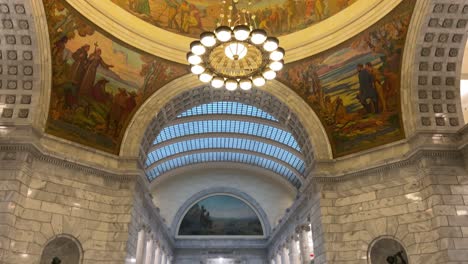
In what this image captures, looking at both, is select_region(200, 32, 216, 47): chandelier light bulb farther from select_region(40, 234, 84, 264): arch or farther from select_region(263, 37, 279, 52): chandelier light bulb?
select_region(40, 234, 84, 264): arch

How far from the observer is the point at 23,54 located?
11797 millimetres

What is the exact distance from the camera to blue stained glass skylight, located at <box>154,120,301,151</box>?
73.5 ft

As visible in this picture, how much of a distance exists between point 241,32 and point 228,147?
18228 millimetres

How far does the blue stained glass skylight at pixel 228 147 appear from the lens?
79.3ft

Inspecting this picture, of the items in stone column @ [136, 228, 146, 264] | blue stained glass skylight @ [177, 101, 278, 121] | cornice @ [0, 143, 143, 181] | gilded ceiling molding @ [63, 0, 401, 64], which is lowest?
stone column @ [136, 228, 146, 264]

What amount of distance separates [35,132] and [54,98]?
146 centimetres

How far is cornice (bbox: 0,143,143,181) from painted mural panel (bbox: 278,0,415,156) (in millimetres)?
6858

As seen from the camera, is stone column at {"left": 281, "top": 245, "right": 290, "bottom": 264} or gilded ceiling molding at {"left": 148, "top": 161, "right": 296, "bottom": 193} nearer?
stone column at {"left": 281, "top": 245, "right": 290, "bottom": 264}

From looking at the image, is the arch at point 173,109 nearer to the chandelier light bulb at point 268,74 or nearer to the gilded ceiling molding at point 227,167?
the chandelier light bulb at point 268,74

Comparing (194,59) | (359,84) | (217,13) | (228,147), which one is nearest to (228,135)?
(228,147)

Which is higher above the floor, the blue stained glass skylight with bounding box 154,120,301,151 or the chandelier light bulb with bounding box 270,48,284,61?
the blue stained glass skylight with bounding box 154,120,301,151

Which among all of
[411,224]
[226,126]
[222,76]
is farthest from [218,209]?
[222,76]

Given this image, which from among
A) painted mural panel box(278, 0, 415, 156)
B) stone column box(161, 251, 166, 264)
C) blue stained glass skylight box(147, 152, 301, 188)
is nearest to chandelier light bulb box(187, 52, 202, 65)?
painted mural panel box(278, 0, 415, 156)

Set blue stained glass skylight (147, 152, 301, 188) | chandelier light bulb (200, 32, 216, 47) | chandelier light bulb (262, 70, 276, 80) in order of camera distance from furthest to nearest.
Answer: blue stained glass skylight (147, 152, 301, 188), chandelier light bulb (262, 70, 276, 80), chandelier light bulb (200, 32, 216, 47)
